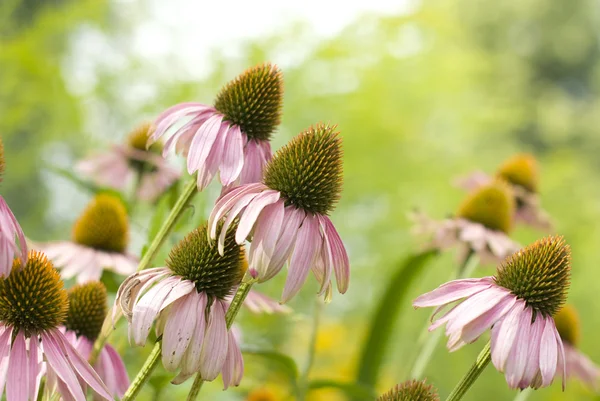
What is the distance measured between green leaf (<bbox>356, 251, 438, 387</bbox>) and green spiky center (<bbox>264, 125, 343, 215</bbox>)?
0.46 meters

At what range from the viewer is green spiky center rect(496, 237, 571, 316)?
399mm

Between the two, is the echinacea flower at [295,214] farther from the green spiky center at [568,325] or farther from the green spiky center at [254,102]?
the green spiky center at [568,325]

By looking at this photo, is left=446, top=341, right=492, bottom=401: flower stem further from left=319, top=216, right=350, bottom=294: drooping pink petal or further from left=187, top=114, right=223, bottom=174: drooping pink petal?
left=187, top=114, right=223, bottom=174: drooping pink petal

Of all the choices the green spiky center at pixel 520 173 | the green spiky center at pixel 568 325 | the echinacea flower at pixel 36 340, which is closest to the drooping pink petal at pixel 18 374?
the echinacea flower at pixel 36 340

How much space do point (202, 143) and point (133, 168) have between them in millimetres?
578

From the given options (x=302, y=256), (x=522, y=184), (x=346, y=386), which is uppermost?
(x=522, y=184)

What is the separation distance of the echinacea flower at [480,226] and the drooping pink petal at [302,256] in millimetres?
435

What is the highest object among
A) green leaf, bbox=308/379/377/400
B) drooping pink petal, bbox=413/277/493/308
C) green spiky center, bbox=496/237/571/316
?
green spiky center, bbox=496/237/571/316

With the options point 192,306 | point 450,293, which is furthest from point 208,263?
point 450,293

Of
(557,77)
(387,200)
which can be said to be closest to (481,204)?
(387,200)

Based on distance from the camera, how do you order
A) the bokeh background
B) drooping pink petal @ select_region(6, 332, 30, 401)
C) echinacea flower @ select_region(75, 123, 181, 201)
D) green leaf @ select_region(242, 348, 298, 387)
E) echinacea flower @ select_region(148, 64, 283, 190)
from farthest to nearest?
the bokeh background → echinacea flower @ select_region(75, 123, 181, 201) → green leaf @ select_region(242, 348, 298, 387) → echinacea flower @ select_region(148, 64, 283, 190) → drooping pink petal @ select_region(6, 332, 30, 401)

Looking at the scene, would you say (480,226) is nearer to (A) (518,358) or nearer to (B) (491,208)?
→ (B) (491,208)

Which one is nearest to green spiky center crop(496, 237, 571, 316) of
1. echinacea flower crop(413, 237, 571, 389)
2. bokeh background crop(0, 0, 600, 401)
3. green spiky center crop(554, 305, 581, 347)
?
echinacea flower crop(413, 237, 571, 389)

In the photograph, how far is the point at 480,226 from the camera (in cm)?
84
